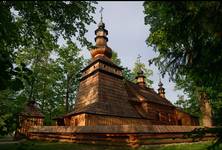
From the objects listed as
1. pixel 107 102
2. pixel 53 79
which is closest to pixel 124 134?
pixel 107 102

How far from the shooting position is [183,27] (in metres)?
6.34

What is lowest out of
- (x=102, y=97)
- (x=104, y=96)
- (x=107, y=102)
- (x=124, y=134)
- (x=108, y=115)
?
(x=124, y=134)

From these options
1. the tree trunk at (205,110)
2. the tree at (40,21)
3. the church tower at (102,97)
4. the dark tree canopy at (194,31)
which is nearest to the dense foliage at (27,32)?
the tree at (40,21)

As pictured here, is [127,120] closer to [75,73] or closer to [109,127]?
[109,127]

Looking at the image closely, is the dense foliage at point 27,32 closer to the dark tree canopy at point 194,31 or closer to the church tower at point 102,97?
the dark tree canopy at point 194,31

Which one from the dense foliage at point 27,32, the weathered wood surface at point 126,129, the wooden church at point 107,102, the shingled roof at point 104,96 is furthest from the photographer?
the shingled roof at point 104,96

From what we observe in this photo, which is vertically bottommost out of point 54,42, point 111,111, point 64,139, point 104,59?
point 64,139

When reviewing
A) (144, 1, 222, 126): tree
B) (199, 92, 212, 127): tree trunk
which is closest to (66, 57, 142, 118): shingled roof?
(199, 92, 212, 127): tree trunk

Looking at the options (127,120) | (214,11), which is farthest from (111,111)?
(214,11)

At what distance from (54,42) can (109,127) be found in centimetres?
589

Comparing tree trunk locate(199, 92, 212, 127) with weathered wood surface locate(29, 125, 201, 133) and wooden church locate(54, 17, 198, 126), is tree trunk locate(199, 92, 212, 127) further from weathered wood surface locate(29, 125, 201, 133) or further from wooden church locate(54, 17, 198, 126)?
wooden church locate(54, 17, 198, 126)

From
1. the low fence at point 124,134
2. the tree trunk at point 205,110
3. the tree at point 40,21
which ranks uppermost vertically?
the tree at point 40,21

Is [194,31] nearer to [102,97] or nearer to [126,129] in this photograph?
[126,129]

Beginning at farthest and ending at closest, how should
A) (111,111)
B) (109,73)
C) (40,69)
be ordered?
1. (40,69)
2. (109,73)
3. (111,111)
